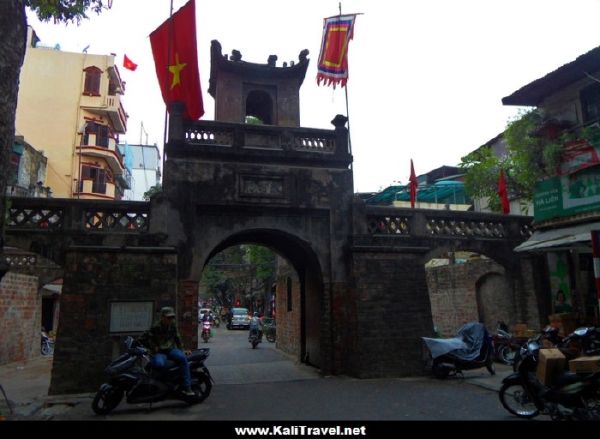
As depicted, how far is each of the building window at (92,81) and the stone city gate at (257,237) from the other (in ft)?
69.0

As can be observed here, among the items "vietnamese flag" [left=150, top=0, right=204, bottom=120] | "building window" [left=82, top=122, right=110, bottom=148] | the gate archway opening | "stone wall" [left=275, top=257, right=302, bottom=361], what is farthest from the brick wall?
"building window" [left=82, top=122, right=110, bottom=148]

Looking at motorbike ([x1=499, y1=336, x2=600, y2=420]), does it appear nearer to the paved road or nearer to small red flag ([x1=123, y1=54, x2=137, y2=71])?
the paved road

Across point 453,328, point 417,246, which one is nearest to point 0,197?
point 417,246

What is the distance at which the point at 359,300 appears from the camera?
10.7 meters

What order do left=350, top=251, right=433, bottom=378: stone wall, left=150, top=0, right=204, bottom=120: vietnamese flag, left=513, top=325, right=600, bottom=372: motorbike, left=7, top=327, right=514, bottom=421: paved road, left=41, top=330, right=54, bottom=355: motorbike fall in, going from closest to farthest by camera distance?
left=7, top=327, right=514, bottom=421: paved road → left=513, top=325, right=600, bottom=372: motorbike → left=350, top=251, right=433, bottom=378: stone wall → left=150, top=0, right=204, bottom=120: vietnamese flag → left=41, top=330, right=54, bottom=355: motorbike

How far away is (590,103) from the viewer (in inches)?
467

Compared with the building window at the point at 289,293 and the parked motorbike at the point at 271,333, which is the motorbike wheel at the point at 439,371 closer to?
the building window at the point at 289,293

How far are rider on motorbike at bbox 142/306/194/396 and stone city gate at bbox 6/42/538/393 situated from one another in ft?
6.34

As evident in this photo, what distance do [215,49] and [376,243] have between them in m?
6.45

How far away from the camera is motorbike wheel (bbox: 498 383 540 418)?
646 centimetres

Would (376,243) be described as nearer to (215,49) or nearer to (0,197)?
(215,49)

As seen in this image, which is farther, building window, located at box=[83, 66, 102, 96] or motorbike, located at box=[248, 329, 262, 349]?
building window, located at box=[83, 66, 102, 96]

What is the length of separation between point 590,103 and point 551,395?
343 inches

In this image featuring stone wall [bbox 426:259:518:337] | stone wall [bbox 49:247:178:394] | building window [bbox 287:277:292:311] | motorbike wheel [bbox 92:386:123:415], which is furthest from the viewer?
building window [bbox 287:277:292:311]
